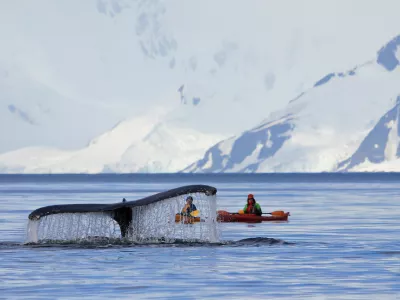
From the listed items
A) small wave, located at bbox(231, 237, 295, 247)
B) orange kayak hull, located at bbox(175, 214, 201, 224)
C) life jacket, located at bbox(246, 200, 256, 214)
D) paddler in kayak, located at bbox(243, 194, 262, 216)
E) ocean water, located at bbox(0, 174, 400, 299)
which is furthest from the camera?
life jacket, located at bbox(246, 200, 256, 214)

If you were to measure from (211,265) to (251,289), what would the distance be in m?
5.03

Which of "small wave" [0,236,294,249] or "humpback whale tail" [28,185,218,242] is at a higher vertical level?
"humpback whale tail" [28,185,218,242]

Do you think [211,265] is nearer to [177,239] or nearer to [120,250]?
[120,250]

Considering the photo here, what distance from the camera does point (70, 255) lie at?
36812 millimetres

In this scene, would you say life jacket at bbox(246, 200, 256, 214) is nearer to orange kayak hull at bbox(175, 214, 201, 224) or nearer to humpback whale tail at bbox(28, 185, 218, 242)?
orange kayak hull at bbox(175, 214, 201, 224)

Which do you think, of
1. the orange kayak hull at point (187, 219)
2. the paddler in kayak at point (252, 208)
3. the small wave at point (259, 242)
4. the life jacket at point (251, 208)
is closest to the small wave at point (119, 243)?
the small wave at point (259, 242)

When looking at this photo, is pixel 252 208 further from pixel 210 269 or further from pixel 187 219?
pixel 210 269

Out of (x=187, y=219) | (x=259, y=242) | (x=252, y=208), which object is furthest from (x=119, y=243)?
(x=252, y=208)

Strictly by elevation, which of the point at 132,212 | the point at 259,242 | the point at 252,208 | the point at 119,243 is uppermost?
the point at 252,208

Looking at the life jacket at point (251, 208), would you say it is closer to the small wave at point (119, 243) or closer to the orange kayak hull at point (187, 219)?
the orange kayak hull at point (187, 219)

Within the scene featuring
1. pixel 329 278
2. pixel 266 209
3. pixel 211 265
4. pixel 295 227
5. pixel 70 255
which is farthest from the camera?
pixel 266 209

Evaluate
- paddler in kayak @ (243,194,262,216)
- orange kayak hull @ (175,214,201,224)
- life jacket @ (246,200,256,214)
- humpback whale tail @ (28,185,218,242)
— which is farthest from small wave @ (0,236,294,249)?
life jacket @ (246,200,256,214)

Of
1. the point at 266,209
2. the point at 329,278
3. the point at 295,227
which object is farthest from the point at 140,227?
the point at 266,209

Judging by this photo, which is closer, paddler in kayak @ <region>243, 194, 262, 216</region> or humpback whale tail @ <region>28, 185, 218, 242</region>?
humpback whale tail @ <region>28, 185, 218, 242</region>
